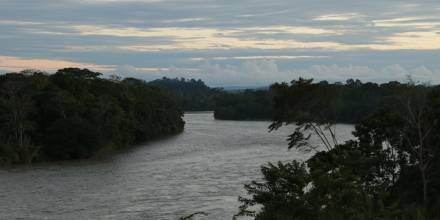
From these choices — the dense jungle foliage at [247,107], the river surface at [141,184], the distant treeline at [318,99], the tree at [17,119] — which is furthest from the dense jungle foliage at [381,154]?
the dense jungle foliage at [247,107]

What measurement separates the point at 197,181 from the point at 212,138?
115 feet

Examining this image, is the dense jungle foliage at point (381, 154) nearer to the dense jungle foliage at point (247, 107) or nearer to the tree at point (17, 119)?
the tree at point (17, 119)

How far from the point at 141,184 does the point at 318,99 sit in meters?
16.1

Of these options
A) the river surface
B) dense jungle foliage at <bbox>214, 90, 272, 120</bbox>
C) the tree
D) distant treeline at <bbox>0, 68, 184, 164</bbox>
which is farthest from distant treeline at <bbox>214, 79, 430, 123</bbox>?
the tree

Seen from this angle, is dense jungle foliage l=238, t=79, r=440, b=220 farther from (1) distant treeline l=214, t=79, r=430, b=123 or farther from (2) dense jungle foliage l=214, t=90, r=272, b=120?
(2) dense jungle foliage l=214, t=90, r=272, b=120

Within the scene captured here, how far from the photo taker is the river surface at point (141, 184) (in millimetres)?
32938

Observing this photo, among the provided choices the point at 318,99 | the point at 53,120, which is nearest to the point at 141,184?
the point at 318,99

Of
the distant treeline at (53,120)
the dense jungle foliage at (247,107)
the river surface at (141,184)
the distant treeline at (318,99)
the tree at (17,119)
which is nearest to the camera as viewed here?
the distant treeline at (318,99)

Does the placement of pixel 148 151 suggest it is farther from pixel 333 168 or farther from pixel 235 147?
pixel 333 168

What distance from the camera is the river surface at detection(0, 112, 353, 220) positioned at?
32938 millimetres

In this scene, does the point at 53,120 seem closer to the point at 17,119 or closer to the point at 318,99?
the point at 17,119

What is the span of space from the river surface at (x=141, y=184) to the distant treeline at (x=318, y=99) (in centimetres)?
643

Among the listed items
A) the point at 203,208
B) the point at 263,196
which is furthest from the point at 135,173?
the point at 263,196

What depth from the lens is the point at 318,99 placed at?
29531 millimetres
